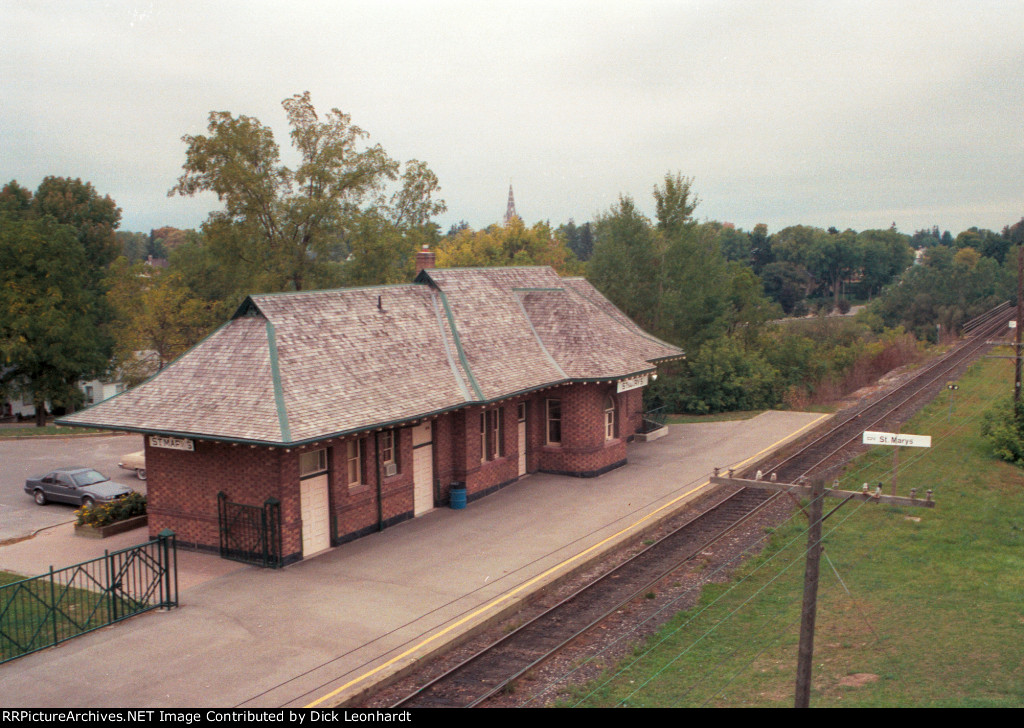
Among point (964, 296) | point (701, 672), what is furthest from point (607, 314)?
point (964, 296)

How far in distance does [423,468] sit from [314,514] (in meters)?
4.13

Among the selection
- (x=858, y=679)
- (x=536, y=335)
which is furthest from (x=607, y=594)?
(x=536, y=335)

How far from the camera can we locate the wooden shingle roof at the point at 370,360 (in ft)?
57.5

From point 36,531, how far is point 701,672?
17.8m

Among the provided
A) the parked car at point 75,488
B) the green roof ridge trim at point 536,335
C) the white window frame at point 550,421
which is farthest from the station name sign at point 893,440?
the parked car at point 75,488

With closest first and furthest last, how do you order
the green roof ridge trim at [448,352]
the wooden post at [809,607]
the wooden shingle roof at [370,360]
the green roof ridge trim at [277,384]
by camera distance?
the wooden post at [809,607], the green roof ridge trim at [277,384], the wooden shingle roof at [370,360], the green roof ridge trim at [448,352]

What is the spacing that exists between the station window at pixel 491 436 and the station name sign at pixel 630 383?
13.7 feet

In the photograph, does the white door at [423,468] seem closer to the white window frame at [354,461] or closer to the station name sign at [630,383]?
the white window frame at [354,461]

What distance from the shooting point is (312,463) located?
708 inches

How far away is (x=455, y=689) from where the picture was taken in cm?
1212

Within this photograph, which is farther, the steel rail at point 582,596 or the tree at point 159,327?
the tree at point 159,327

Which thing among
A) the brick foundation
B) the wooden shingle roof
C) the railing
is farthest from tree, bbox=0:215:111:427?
the railing

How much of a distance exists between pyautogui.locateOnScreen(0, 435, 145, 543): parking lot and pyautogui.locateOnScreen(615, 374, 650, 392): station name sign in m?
15.5
